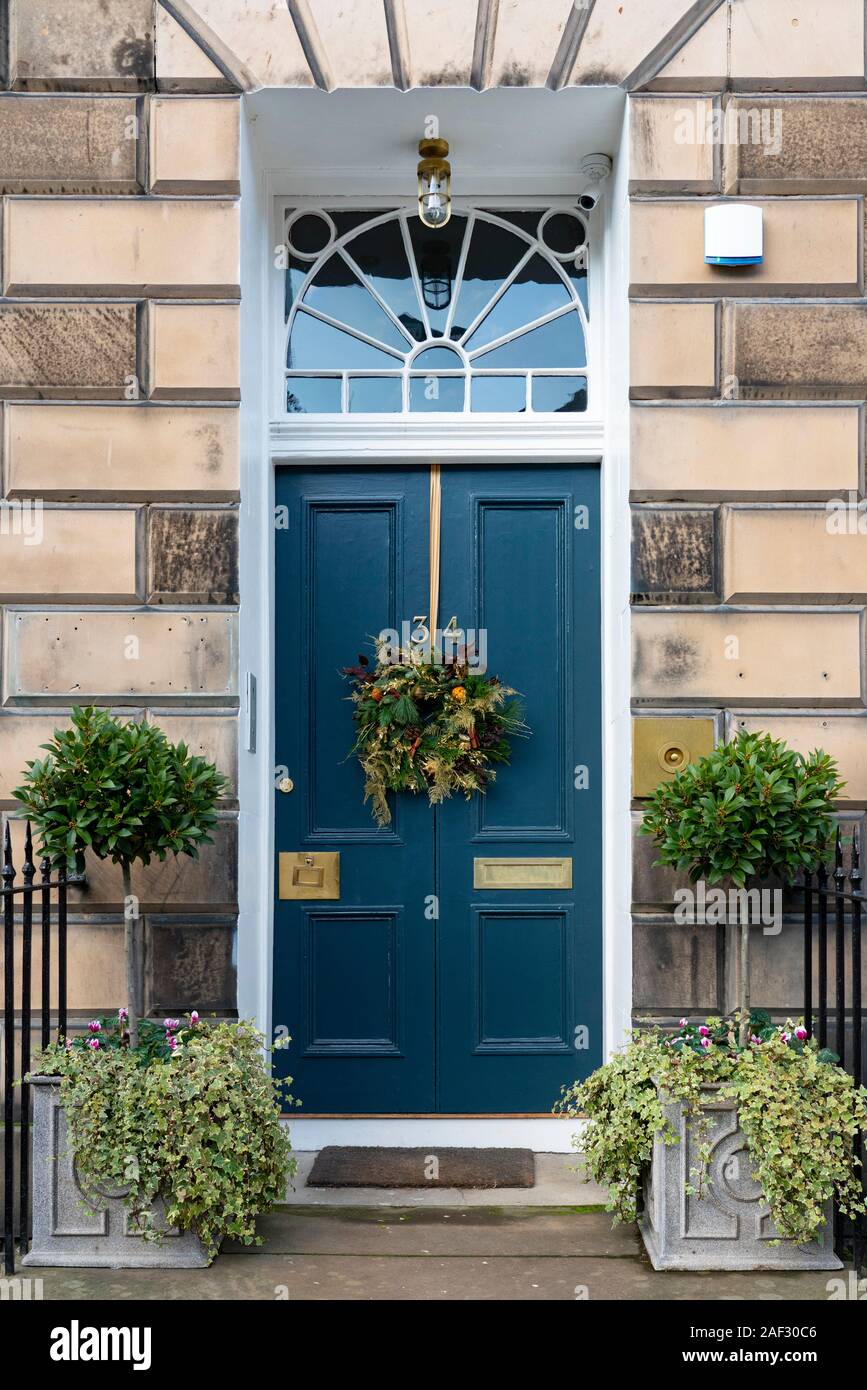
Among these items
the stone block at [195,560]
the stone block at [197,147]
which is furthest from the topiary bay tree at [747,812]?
the stone block at [197,147]

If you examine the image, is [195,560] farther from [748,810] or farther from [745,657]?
[748,810]

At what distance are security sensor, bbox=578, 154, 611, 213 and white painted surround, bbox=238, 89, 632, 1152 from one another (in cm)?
5

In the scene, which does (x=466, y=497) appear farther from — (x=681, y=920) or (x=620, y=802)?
(x=681, y=920)

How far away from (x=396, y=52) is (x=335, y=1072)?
15.3 ft

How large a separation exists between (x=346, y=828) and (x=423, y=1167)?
1.58 metres

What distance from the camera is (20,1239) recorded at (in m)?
5.17

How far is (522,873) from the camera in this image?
657 centimetres

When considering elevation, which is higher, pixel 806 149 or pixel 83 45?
pixel 83 45

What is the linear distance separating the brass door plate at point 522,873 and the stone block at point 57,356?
2.75 metres

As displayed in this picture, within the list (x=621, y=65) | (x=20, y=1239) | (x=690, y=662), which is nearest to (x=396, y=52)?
(x=621, y=65)

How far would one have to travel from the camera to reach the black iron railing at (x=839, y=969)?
201 inches
